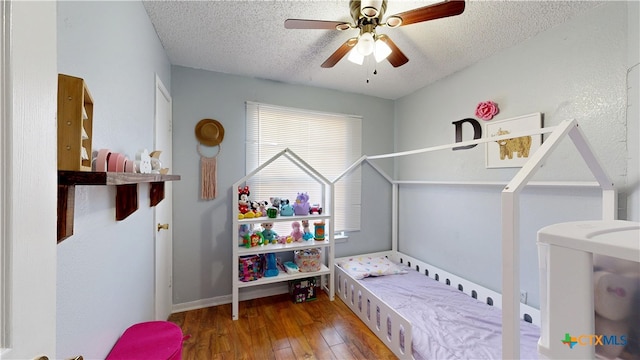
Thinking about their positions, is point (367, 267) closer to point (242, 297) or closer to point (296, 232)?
point (296, 232)

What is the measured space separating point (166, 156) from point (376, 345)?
88.1 inches

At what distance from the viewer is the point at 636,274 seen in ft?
1.72

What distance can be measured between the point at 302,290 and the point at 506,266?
1.97m

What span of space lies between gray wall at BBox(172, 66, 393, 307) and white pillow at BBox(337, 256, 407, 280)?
1.24 metres

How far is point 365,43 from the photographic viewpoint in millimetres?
1358

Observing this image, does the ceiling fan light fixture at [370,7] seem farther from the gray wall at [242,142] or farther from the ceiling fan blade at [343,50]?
the gray wall at [242,142]

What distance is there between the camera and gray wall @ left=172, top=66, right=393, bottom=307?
7.40ft

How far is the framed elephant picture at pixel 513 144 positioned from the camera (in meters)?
1.76

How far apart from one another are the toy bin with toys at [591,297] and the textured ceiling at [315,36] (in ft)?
4.84

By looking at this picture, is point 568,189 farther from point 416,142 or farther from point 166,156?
point 166,156

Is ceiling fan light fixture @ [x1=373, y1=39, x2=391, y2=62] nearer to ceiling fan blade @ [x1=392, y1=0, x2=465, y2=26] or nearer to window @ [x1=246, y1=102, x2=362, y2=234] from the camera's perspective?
ceiling fan blade @ [x1=392, y1=0, x2=465, y2=26]

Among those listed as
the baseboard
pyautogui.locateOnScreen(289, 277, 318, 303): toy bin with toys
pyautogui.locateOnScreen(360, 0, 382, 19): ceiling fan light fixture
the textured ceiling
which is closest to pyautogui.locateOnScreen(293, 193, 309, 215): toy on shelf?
pyautogui.locateOnScreen(289, 277, 318, 303): toy bin with toys

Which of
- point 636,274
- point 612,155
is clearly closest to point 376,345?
point 636,274

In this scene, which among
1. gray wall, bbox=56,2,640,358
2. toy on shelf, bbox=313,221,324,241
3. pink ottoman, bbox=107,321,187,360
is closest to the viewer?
gray wall, bbox=56,2,640,358
